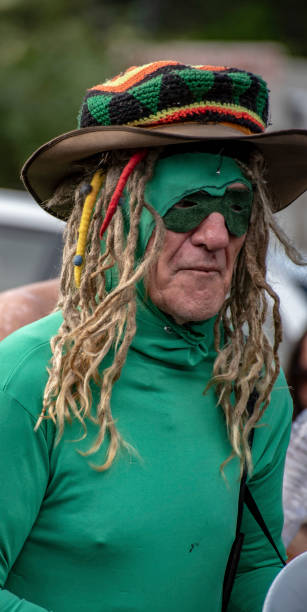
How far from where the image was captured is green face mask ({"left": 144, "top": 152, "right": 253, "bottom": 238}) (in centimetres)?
A: 166

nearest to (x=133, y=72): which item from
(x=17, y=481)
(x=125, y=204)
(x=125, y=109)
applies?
(x=125, y=109)

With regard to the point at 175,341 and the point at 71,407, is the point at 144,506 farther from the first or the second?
the point at 175,341

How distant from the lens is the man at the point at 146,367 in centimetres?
153

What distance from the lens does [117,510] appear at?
1.53m

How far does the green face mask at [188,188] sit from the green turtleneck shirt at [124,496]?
0.24 metres

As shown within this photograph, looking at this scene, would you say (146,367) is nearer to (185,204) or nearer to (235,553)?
(185,204)

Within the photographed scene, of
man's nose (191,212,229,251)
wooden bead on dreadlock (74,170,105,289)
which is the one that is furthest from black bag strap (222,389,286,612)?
wooden bead on dreadlock (74,170,105,289)

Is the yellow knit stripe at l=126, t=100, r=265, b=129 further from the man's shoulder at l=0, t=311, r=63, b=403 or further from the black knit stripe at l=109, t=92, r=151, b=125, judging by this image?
the man's shoulder at l=0, t=311, r=63, b=403

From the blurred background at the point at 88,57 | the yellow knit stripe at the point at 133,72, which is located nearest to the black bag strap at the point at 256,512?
the yellow knit stripe at the point at 133,72

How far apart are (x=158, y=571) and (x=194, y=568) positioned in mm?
96

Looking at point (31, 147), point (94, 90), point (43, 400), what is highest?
point (94, 90)

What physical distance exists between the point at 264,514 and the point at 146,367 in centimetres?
54

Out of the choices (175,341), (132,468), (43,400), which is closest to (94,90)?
(175,341)

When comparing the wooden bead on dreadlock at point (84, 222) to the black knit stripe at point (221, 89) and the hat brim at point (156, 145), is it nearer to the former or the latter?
the hat brim at point (156, 145)
